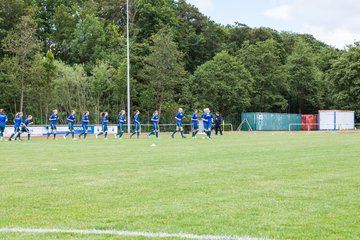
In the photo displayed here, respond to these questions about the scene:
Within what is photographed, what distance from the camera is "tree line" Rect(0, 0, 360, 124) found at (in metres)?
52.7

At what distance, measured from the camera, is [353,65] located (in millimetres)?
67688

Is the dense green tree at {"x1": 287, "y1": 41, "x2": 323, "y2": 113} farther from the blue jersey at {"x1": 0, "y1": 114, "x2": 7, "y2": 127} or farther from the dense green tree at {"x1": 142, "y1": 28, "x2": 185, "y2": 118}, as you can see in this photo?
the blue jersey at {"x1": 0, "y1": 114, "x2": 7, "y2": 127}

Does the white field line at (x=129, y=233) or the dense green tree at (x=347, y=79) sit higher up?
the dense green tree at (x=347, y=79)

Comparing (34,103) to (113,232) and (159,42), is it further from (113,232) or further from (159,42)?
(113,232)

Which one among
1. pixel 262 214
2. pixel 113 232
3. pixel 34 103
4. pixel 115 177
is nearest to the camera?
pixel 113 232

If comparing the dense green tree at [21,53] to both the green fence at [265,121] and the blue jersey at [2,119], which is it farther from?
the green fence at [265,121]

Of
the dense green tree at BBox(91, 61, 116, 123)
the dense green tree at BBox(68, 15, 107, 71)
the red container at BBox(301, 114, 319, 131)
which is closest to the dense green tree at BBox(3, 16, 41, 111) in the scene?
the dense green tree at BBox(91, 61, 116, 123)

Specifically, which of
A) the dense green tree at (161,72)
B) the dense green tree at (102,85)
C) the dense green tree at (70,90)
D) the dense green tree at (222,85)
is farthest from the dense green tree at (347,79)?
the dense green tree at (70,90)

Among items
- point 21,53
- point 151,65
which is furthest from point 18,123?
point 151,65

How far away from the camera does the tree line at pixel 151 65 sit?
52688 mm

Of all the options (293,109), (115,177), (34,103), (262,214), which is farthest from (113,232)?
(293,109)

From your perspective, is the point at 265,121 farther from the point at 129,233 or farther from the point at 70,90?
the point at 129,233

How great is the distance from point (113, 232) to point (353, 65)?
66.8 metres

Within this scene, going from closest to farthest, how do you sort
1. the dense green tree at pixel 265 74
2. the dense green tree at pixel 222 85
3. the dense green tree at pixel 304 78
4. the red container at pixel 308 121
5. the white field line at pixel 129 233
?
1. the white field line at pixel 129 233
2. the dense green tree at pixel 222 85
3. the red container at pixel 308 121
4. the dense green tree at pixel 265 74
5. the dense green tree at pixel 304 78
